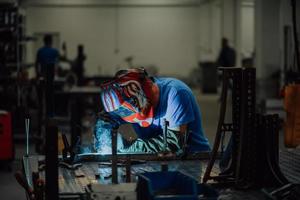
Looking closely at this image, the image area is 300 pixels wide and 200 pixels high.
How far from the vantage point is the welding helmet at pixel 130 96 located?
3551 millimetres

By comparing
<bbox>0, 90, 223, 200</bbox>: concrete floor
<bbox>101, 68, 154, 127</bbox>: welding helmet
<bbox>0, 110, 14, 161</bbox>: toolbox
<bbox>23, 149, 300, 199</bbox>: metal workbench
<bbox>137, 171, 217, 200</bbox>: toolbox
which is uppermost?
<bbox>101, 68, 154, 127</bbox>: welding helmet

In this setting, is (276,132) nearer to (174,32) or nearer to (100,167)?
(100,167)

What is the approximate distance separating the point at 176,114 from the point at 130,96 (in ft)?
1.28

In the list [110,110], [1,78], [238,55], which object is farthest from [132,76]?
[238,55]

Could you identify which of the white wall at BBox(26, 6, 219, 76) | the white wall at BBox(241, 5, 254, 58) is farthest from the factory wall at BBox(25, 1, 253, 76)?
the white wall at BBox(241, 5, 254, 58)

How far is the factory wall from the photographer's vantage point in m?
20.2

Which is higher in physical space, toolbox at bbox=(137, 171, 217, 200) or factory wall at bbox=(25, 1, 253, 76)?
factory wall at bbox=(25, 1, 253, 76)

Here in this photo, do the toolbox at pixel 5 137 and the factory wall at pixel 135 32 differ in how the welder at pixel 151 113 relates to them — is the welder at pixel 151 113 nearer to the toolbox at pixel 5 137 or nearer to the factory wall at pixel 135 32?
the toolbox at pixel 5 137

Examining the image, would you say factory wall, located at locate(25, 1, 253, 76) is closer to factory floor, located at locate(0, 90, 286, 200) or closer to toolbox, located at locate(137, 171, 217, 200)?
factory floor, located at locate(0, 90, 286, 200)

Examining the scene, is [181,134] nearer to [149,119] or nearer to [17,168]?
[149,119]

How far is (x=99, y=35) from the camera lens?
20.4 metres

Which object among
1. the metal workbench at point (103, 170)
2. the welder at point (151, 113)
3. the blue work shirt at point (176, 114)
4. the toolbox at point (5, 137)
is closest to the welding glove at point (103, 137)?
the welder at point (151, 113)

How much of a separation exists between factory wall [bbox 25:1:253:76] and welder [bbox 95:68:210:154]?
52.9 feet

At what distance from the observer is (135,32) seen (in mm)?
20609
